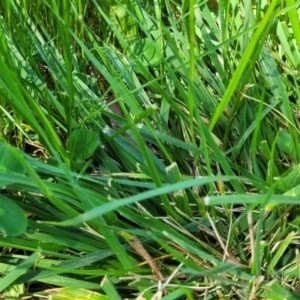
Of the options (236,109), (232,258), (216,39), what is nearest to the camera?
(232,258)

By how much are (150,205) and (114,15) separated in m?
0.48

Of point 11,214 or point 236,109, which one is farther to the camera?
point 236,109

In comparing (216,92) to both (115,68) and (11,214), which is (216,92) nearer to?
(115,68)

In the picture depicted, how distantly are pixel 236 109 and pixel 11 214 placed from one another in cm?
40

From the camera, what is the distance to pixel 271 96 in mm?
868

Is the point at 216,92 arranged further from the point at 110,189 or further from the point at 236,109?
the point at 110,189

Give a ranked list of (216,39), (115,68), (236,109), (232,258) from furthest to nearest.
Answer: (216,39)
(115,68)
(236,109)
(232,258)

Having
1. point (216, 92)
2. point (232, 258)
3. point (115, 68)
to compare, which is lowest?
point (232, 258)

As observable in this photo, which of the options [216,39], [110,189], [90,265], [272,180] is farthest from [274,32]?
[90,265]

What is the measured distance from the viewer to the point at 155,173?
25.2 inches

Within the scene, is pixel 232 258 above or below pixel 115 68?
below

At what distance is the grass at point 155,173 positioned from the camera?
2.05 ft

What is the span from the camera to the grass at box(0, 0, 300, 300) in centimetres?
63

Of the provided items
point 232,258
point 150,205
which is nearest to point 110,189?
point 150,205
